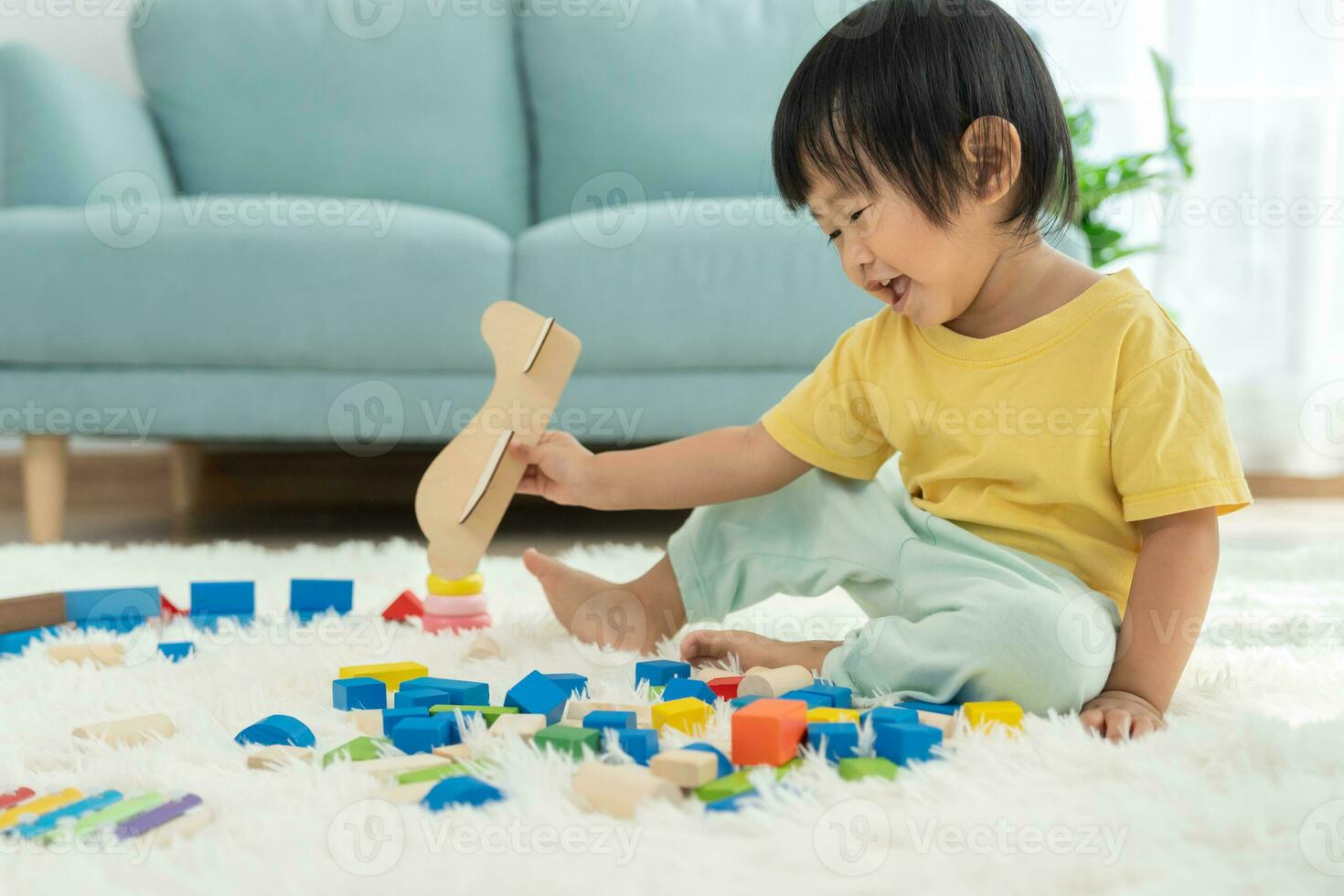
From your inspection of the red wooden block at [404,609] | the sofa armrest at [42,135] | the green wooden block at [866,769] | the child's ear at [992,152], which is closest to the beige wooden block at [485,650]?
the red wooden block at [404,609]

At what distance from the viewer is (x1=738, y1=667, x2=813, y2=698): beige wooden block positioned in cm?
71

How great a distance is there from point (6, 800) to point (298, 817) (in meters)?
0.15

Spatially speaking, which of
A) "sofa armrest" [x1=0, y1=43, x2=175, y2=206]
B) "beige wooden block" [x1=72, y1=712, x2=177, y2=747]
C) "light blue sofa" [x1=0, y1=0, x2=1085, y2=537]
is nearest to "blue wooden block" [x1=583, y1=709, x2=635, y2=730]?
"beige wooden block" [x1=72, y1=712, x2=177, y2=747]

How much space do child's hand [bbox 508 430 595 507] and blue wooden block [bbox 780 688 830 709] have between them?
11.8 inches

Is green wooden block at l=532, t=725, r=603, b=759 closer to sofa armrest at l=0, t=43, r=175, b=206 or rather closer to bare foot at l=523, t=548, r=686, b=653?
bare foot at l=523, t=548, r=686, b=653

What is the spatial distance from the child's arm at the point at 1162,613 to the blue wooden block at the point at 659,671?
0.85ft

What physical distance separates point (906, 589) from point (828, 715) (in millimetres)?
206

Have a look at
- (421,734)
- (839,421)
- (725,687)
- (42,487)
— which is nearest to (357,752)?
(421,734)

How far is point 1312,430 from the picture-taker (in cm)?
230

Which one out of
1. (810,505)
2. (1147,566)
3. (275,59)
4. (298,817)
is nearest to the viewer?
(298,817)

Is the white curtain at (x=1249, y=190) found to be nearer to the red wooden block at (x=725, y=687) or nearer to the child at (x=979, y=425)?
the child at (x=979, y=425)

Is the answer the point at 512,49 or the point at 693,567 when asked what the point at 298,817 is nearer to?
the point at 693,567

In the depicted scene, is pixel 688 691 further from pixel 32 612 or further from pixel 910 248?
pixel 32 612

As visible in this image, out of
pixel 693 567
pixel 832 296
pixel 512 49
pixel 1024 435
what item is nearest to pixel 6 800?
pixel 693 567
